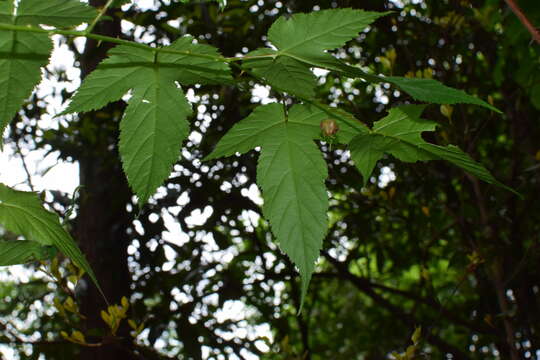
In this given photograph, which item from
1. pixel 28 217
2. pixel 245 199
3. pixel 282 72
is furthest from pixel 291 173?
pixel 245 199

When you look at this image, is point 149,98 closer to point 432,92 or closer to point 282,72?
point 282,72

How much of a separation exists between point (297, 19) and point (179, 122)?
204 millimetres

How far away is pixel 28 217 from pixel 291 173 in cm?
35

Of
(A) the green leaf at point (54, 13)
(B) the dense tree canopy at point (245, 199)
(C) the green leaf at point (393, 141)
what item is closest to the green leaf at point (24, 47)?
(A) the green leaf at point (54, 13)

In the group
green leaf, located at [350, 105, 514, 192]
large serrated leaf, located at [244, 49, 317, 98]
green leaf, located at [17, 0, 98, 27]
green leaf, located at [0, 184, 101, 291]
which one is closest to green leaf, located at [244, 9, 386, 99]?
large serrated leaf, located at [244, 49, 317, 98]

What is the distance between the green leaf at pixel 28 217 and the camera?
619 millimetres

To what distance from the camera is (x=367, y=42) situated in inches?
79.1

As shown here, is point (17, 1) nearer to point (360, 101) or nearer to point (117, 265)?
point (117, 265)

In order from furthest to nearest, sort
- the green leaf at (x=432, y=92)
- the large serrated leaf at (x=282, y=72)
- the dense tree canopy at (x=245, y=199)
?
the dense tree canopy at (x=245, y=199) → the large serrated leaf at (x=282, y=72) → the green leaf at (x=432, y=92)

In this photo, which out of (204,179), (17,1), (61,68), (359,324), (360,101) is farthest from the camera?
(359,324)

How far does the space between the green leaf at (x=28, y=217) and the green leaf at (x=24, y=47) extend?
10 cm

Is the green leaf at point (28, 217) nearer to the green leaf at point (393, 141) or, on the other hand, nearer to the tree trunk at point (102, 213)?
the green leaf at point (393, 141)

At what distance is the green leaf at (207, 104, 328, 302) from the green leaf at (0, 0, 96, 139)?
0.82ft

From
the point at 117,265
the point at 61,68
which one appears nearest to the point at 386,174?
the point at 117,265
